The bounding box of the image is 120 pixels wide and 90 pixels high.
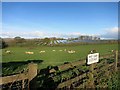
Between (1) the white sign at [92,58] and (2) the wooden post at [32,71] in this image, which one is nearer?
(2) the wooden post at [32,71]

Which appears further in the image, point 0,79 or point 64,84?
point 64,84

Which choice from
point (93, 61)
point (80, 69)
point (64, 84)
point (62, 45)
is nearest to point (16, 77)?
point (64, 84)

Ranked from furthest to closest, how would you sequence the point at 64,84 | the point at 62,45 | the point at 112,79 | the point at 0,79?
the point at 62,45, the point at 112,79, the point at 64,84, the point at 0,79

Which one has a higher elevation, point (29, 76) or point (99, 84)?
point (29, 76)

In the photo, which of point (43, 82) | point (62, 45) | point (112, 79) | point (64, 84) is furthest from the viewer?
point (62, 45)

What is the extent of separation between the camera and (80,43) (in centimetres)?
5475

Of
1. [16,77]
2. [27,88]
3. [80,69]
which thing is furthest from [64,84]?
[80,69]

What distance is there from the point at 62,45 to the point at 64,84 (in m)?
46.9

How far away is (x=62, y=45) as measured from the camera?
52.8 metres

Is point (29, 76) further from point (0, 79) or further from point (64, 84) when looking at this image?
point (64, 84)

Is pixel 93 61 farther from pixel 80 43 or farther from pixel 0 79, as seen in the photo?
pixel 80 43

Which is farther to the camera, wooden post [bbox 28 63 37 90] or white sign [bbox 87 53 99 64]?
white sign [bbox 87 53 99 64]

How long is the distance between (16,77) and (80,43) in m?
50.4

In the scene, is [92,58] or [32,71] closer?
[32,71]
